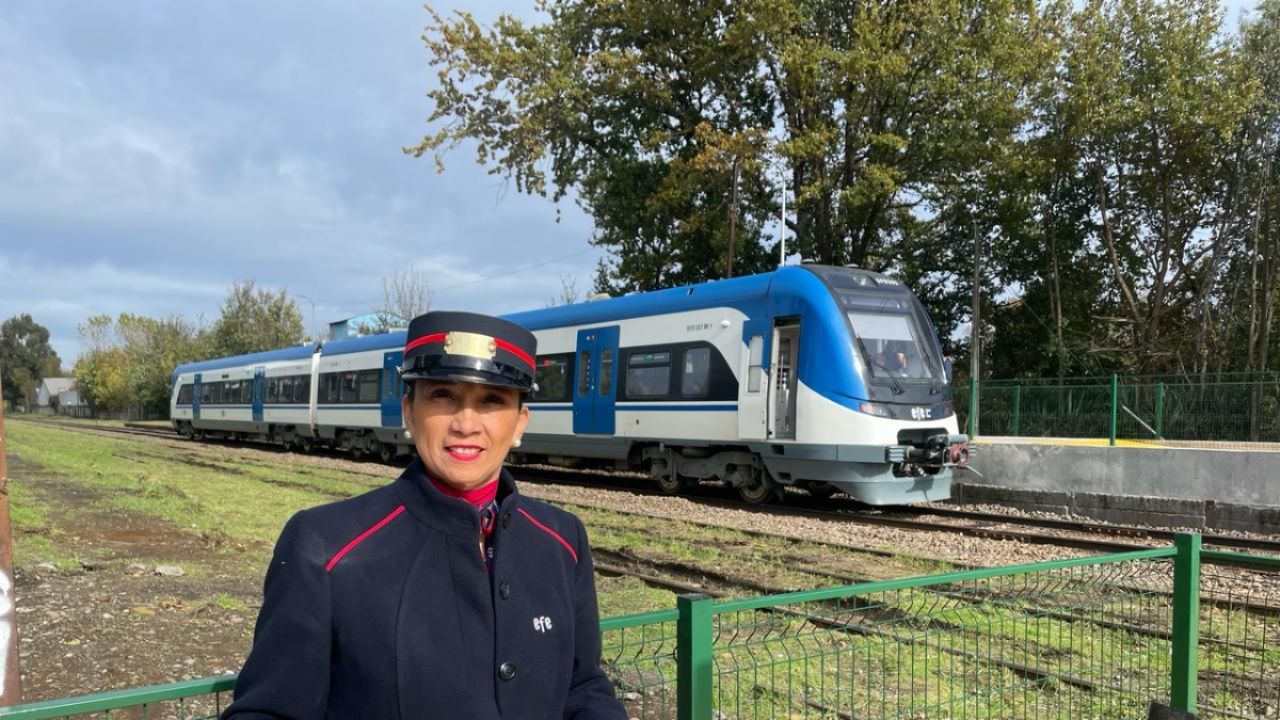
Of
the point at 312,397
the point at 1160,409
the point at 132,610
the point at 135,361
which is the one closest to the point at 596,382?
the point at 1160,409

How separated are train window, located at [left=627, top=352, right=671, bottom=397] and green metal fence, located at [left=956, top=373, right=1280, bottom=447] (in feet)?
20.7

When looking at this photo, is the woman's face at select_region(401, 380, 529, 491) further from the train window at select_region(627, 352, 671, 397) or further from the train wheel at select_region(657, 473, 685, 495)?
the train wheel at select_region(657, 473, 685, 495)

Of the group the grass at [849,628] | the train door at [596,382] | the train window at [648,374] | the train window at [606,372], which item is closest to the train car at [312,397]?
the train door at [596,382]

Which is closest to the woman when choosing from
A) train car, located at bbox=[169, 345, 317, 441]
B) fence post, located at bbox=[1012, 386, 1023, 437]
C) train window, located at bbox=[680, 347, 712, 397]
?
train window, located at bbox=[680, 347, 712, 397]

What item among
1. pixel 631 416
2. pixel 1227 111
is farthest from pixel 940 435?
pixel 1227 111

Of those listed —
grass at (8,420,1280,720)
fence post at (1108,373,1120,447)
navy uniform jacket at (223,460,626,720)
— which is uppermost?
fence post at (1108,373,1120,447)

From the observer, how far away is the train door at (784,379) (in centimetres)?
1315

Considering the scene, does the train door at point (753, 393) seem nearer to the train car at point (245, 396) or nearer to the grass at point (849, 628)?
the grass at point (849, 628)

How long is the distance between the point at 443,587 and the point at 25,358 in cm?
14210

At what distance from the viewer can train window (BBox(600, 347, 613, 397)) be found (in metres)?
16.5

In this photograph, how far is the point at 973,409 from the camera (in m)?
17.9

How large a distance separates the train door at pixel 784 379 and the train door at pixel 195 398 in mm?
31437

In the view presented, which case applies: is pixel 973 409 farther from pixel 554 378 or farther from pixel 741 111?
pixel 741 111

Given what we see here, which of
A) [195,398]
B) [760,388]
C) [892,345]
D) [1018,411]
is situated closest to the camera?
[892,345]
